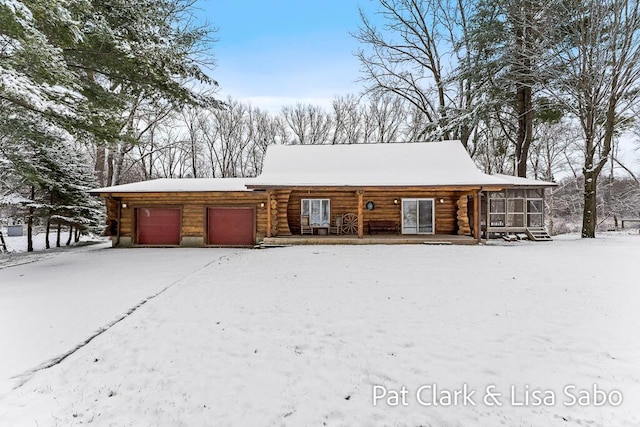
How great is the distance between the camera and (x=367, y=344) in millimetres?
3980

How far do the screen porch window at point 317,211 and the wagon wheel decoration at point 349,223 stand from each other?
73 centimetres

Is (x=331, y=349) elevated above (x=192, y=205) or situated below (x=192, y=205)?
below

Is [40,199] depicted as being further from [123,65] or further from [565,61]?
[565,61]

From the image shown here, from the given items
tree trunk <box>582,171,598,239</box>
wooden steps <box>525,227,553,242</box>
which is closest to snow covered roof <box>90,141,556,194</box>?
tree trunk <box>582,171,598,239</box>

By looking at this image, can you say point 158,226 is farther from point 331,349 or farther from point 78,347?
point 331,349

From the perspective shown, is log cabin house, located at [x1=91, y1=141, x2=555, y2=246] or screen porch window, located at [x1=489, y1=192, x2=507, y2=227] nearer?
log cabin house, located at [x1=91, y1=141, x2=555, y2=246]

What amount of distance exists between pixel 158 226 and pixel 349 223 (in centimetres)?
861

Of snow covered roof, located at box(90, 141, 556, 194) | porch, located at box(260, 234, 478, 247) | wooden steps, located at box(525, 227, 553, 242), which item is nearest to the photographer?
porch, located at box(260, 234, 478, 247)

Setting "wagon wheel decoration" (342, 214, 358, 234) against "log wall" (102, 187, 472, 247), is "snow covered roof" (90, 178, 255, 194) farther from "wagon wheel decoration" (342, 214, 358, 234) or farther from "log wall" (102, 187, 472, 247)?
"wagon wheel decoration" (342, 214, 358, 234)

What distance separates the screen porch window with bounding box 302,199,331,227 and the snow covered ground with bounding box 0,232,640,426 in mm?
6248

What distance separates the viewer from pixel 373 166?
46.6 ft

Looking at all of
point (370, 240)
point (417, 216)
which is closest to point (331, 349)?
point (370, 240)

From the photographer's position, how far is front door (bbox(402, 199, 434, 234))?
1353cm

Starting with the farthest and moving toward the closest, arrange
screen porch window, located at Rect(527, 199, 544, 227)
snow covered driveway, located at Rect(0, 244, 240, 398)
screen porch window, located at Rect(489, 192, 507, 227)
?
screen porch window, located at Rect(527, 199, 544, 227) < screen porch window, located at Rect(489, 192, 507, 227) < snow covered driveway, located at Rect(0, 244, 240, 398)
